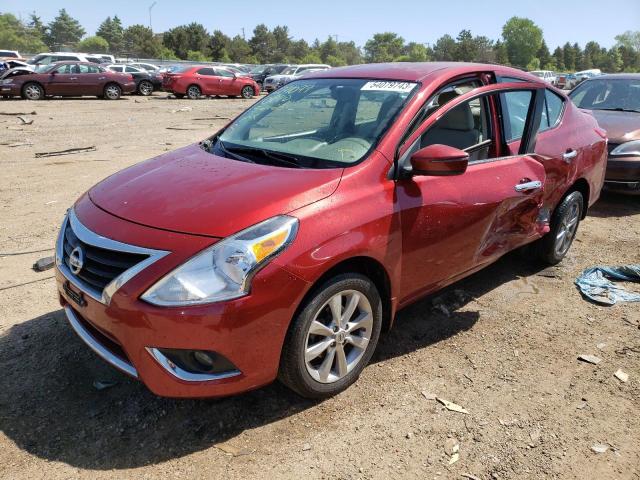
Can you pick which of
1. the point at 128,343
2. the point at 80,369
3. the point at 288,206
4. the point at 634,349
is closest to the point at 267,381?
the point at 128,343

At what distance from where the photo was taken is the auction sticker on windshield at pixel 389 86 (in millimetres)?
3178

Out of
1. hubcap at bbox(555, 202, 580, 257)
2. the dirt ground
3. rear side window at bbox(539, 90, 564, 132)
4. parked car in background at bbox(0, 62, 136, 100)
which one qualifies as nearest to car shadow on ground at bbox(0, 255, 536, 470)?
the dirt ground

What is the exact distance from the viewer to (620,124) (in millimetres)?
6934

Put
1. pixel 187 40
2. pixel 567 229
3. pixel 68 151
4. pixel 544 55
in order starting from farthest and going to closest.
Answer: pixel 544 55 → pixel 187 40 → pixel 68 151 → pixel 567 229

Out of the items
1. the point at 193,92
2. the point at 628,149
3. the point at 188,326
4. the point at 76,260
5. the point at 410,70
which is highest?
the point at 193,92

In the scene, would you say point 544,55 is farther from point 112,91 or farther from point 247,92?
point 112,91

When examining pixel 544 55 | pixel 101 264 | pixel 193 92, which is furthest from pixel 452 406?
pixel 544 55

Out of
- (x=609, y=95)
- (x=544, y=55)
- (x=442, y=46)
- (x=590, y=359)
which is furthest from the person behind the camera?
(x=544, y=55)

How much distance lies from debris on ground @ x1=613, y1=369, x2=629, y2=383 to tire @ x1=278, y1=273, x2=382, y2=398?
1516 mm

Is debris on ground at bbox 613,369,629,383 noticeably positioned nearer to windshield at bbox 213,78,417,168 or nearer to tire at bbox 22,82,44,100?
windshield at bbox 213,78,417,168

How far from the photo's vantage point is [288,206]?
2.45 m

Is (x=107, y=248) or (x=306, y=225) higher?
(x=306, y=225)

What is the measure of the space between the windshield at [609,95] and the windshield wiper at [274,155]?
6511 millimetres

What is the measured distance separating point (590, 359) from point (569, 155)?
1.80 metres
